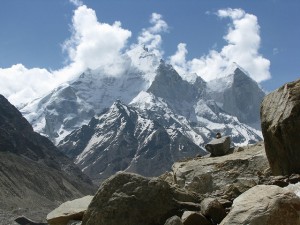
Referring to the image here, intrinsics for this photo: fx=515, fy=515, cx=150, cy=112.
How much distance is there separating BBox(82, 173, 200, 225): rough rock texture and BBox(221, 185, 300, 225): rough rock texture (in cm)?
268

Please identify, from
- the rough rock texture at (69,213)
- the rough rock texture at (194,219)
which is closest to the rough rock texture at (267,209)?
the rough rock texture at (194,219)

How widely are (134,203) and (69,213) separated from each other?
3.79m

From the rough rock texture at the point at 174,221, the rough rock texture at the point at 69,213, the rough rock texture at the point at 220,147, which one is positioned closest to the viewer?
the rough rock texture at the point at 174,221

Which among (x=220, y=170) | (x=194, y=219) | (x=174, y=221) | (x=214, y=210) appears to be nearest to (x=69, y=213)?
(x=174, y=221)

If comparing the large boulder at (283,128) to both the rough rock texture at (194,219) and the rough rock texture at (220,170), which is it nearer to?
the rough rock texture at (220,170)

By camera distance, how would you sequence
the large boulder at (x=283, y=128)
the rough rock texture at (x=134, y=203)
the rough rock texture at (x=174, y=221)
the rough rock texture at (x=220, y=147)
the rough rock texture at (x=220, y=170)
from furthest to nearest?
the rough rock texture at (x=220, y=147) < the rough rock texture at (x=220, y=170) < the large boulder at (x=283, y=128) < the rough rock texture at (x=134, y=203) < the rough rock texture at (x=174, y=221)

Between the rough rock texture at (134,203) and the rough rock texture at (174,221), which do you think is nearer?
the rough rock texture at (174,221)

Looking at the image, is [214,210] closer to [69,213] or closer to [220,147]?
[69,213]

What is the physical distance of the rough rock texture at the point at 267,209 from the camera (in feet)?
37.3

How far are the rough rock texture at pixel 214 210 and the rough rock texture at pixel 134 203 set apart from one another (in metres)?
0.85

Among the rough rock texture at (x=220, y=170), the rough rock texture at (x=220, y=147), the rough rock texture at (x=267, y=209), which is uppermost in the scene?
the rough rock texture at (x=220, y=147)

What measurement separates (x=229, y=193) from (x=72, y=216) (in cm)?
519

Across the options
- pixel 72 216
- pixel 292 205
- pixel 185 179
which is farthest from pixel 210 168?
pixel 292 205

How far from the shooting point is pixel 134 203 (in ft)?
45.9
